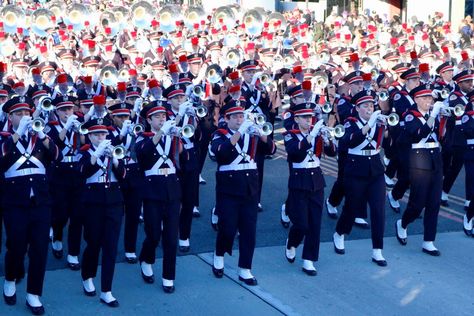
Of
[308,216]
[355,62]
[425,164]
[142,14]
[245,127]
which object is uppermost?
[142,14]

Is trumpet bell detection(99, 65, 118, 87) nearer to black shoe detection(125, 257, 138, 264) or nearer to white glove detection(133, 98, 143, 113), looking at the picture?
white glove detection(133, 98, 143, 113)

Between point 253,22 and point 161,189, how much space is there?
12589 mm

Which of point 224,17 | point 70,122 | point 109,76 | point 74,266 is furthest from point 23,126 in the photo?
point 224,17

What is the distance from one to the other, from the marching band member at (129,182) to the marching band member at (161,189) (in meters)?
0.57

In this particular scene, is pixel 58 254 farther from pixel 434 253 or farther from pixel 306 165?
pixel 434 253

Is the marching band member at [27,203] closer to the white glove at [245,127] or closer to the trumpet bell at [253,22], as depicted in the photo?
the white glove at [245,127]

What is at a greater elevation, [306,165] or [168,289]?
[306,165]

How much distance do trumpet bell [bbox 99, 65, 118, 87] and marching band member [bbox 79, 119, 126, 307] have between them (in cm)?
494

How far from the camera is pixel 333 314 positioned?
26.3 ft

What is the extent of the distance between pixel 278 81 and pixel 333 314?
721cm

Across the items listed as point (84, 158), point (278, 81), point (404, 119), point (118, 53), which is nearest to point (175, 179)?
point (84, 158)

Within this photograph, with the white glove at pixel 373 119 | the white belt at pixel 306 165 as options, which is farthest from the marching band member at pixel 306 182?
the white glove at pixel 373 119

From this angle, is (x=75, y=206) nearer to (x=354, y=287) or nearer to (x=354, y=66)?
(x=354, y=287)

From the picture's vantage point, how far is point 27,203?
782 cm
